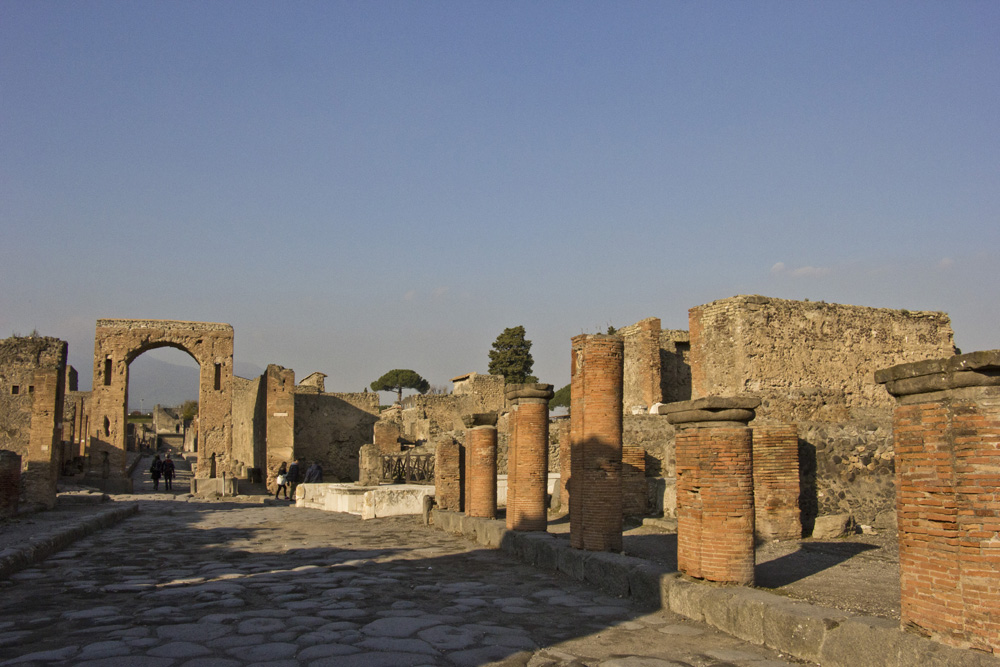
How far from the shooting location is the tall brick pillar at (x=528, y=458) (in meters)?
9.66

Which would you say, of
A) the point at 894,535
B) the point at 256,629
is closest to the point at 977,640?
the point at 256,629

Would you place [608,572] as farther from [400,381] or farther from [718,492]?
[400,381]

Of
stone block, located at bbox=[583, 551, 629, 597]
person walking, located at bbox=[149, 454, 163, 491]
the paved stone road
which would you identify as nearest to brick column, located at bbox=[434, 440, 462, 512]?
the paved stone road

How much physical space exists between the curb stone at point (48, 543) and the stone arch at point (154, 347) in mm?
10669

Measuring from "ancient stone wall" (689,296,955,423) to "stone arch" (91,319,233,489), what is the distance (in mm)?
15424

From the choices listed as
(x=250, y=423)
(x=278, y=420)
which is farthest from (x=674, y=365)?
(x=250, y=423)

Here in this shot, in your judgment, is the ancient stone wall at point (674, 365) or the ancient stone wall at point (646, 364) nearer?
the ancient stone wall at point (646, 364)

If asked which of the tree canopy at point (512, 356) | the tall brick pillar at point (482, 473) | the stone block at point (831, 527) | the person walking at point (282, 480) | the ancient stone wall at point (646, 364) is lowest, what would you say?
the person walking at point (282, 480)

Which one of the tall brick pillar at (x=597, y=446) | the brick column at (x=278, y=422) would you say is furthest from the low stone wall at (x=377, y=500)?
the brick column at (x=278, y=422)

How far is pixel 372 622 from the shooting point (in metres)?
5.56

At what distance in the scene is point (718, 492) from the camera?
226 inches

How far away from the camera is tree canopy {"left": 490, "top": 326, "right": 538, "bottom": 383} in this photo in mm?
50125

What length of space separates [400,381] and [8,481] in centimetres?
6301

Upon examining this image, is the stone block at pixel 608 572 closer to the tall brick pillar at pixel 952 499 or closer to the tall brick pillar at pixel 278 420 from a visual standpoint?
the tall brick pillar at pixel 952 499
